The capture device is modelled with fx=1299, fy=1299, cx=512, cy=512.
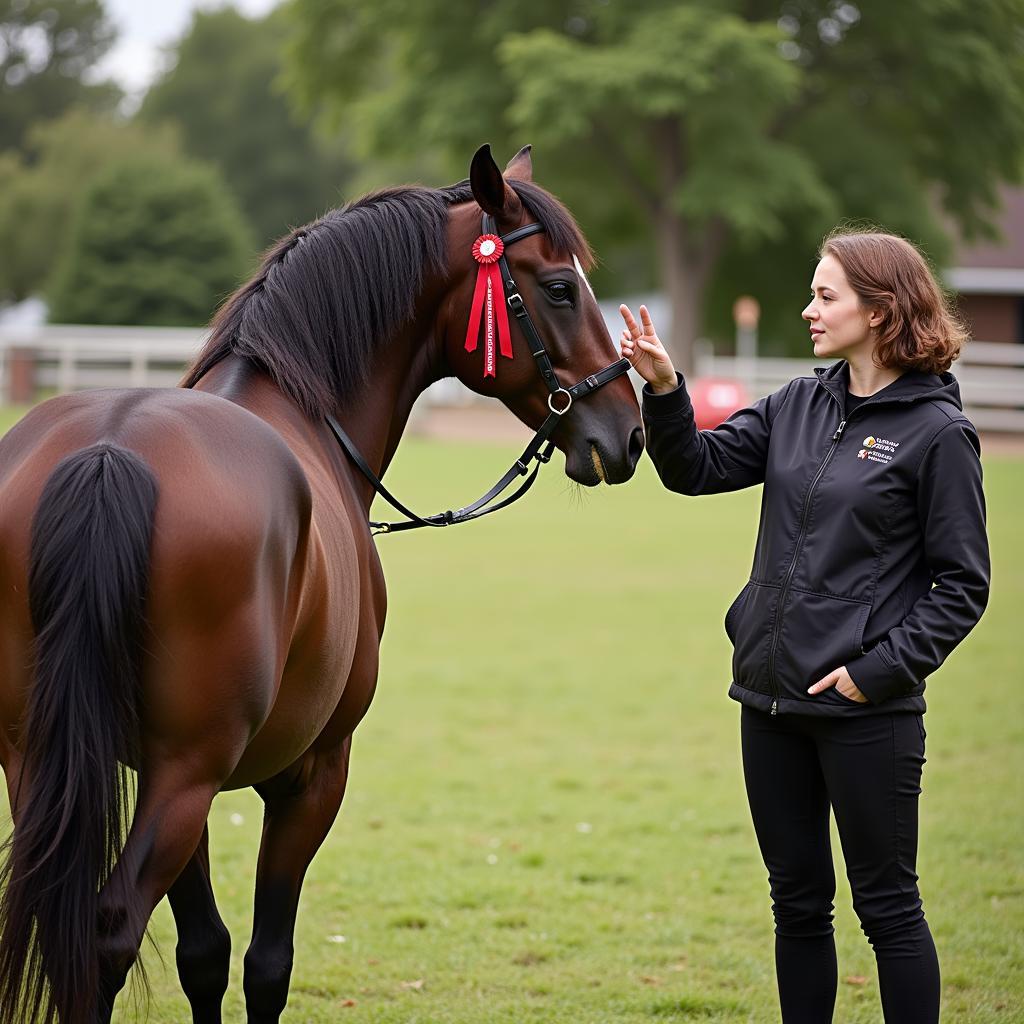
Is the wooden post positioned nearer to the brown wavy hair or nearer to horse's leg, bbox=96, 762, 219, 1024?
the brown wavy hair

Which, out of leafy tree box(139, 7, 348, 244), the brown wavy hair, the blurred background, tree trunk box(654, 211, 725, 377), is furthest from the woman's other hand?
leafy tree box(139, 7, 348, 244)

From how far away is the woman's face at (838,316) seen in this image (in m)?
3.14

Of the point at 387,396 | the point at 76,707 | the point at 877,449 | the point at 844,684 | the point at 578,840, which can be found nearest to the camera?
the point at 76,707

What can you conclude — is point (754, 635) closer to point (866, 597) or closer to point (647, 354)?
point (866, 597)

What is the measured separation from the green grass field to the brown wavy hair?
1138mm

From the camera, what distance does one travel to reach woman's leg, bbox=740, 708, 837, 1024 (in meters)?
3.22

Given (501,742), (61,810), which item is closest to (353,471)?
(61,810)

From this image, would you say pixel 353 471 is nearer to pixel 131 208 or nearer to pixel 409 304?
pixel 409 304

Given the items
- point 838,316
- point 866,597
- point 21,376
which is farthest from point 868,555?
point 21,376

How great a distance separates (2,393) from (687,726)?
22.6m

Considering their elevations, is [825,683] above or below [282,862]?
above

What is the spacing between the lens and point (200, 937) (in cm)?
327

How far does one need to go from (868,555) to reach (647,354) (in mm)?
790

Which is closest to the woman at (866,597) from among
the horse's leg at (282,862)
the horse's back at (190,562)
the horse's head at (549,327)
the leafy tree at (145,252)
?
the horse's head at (549,327)
